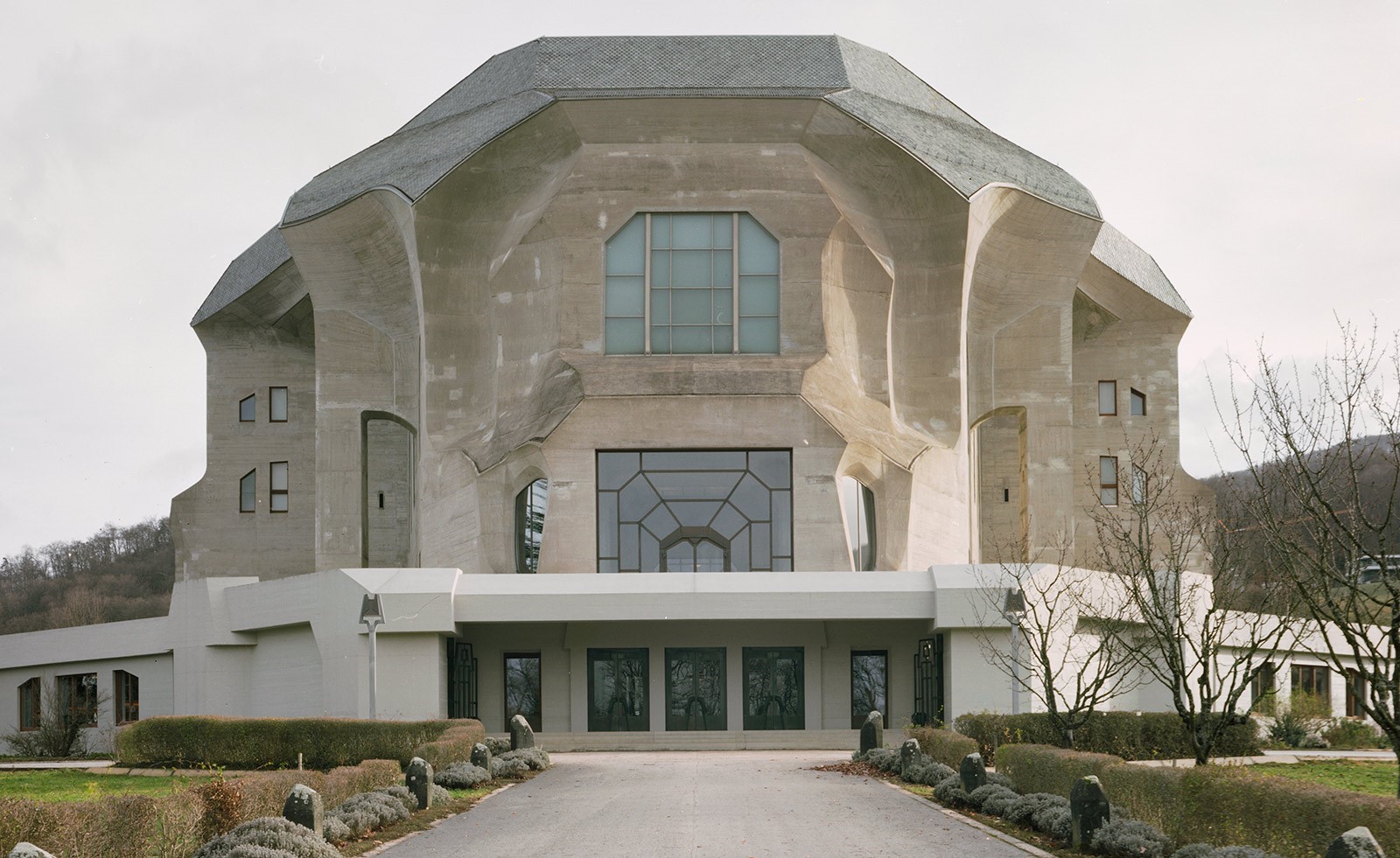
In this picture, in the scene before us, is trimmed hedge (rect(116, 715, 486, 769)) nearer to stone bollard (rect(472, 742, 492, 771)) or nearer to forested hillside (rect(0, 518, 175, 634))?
stone bollard (rect(472, 742, 492, 771))

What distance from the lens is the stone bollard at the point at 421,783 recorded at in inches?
759

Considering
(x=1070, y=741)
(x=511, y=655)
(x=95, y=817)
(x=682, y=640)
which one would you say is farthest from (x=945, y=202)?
(x=95, y=817)

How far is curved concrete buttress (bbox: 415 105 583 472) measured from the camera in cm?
3903

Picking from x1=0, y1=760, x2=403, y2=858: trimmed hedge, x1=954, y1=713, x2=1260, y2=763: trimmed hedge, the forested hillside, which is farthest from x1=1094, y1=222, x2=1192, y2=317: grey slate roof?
the forested hillside

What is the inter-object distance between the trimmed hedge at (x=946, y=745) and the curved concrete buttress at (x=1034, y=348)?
59.9 feet

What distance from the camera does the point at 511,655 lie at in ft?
123

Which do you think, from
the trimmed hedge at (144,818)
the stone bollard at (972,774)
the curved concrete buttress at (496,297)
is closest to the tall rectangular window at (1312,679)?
the curved concrete buttress at (496,297)

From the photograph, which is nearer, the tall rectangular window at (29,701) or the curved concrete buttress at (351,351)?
the curved concrete buttress at (351,351)

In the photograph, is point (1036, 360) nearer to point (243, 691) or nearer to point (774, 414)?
point (774, 414)

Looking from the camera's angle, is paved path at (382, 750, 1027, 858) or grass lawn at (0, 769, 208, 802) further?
grass lawn at (0, 769, 208, 802)

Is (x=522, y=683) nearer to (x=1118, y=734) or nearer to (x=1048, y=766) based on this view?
(x=1118, y=734)

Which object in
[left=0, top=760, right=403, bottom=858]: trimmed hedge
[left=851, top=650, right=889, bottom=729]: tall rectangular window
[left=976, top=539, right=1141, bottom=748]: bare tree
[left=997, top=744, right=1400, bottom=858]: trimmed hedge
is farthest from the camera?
[left=851, top=650, right=889, bottom=729]: tall rectangular window

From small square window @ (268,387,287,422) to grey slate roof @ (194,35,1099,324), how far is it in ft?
36.9

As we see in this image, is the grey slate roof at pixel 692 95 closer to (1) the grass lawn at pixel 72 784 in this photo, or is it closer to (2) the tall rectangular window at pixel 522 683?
(2) the tall rectangular window at pixel 522 683
